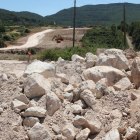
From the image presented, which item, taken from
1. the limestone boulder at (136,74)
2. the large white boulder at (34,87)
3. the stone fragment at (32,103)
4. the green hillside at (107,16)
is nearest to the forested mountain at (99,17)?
the green hillside at (107,16)

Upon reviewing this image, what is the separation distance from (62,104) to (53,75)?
4.19ft

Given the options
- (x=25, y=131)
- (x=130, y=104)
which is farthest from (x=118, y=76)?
(x=25, y=131)

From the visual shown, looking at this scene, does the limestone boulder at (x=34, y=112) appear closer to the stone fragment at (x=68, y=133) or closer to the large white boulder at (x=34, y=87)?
the stone fragment at (x=68, y=133)

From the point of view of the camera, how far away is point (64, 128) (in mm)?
3590

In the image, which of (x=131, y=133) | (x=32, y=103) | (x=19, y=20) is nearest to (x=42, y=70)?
(x=32, y=103)

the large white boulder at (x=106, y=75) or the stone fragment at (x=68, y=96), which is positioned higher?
the large white boulder at (x=106, y=75)

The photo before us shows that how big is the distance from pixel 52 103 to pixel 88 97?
0.84m

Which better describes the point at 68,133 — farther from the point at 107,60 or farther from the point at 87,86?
the point at 107,60

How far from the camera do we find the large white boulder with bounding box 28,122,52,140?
132 inches

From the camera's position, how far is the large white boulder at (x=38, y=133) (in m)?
3.35

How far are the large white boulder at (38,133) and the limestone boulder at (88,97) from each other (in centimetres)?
128

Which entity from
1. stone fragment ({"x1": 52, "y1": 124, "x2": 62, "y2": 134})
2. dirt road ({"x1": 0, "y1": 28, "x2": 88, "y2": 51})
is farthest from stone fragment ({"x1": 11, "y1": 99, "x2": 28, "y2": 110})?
dirt road ({"x1": 0, "y1": 28, "x2": 88, "y2": 51})

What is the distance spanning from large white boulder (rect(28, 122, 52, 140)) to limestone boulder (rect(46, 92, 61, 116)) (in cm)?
58

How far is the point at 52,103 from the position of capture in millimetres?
3990
